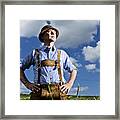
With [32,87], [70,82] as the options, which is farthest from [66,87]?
[32,87]

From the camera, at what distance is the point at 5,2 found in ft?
3.00

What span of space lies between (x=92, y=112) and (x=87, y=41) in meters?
0.27

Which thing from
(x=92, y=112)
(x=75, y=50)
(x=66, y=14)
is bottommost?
(x=92, y=112)

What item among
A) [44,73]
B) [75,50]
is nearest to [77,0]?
[75,50]

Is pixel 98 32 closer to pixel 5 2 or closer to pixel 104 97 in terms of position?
pixel 104 97

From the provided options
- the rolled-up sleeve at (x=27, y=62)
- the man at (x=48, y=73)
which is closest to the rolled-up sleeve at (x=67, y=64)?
the man at (x=48, y=73)

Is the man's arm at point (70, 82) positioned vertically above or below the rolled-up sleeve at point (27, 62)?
below

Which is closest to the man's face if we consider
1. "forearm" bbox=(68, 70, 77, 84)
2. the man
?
the man

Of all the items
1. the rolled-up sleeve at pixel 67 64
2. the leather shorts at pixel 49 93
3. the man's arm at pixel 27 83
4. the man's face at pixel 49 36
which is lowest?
the leather shorts at pixel 49 93

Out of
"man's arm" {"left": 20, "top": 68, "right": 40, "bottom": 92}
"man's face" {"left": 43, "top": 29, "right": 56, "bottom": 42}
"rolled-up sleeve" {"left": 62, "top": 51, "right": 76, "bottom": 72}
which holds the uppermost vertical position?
"man's face" {"left": 43, "top": 29, "right": 56, "bottom": 42}

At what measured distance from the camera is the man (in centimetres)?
91

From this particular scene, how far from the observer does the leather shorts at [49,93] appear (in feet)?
2.99

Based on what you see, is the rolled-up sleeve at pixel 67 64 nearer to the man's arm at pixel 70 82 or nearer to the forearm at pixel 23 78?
the man's arm at pixel 70 82

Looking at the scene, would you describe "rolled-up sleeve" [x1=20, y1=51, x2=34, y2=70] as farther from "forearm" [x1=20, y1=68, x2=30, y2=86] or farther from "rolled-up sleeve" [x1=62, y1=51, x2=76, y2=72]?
"rolled-up sleeve" [x1=62, y1=51, x2=76, y2=72]
